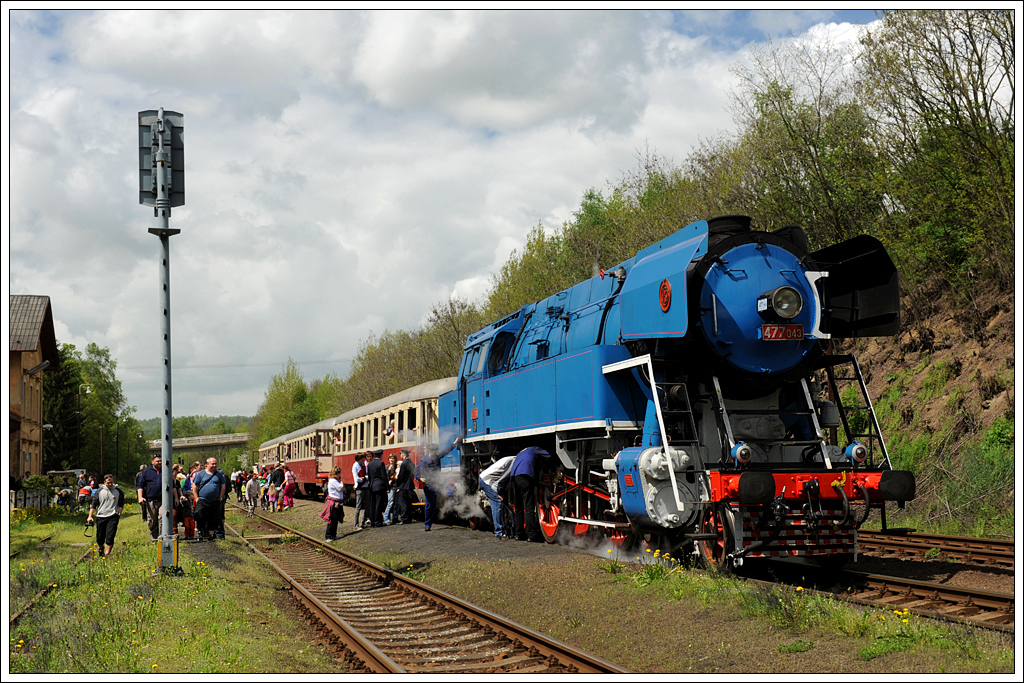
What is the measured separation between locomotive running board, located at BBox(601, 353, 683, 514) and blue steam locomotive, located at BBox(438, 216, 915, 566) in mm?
23

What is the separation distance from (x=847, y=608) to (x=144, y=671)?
6008 mm

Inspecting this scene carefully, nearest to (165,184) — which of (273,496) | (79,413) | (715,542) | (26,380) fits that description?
(715,542)

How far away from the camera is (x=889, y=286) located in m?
9.89

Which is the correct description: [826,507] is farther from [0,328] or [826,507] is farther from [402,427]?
[402,427]

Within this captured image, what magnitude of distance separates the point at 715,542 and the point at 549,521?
438cm

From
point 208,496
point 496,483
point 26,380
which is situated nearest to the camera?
point 496,483

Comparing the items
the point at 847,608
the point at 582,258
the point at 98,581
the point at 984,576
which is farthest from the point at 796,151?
the point at 98,581

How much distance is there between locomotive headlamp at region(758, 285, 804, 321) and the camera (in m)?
9.59

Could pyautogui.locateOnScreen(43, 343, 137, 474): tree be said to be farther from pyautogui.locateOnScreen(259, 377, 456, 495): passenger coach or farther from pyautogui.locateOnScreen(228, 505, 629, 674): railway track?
pyautogui.locateOnScreen(228, 505, 629, 674): railway track

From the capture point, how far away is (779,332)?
966cm

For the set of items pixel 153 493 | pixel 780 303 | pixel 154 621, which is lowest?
pixel 154 621

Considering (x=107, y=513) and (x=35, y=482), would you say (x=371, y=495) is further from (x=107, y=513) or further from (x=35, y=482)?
(x=35, y=482)

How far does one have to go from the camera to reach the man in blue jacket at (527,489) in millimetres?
13117

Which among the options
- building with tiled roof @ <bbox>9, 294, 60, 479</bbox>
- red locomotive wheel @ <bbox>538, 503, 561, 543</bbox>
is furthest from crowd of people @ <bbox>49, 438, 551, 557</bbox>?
building with tiled roof @ <bbox>9, 294, 60, 479</bbox>
